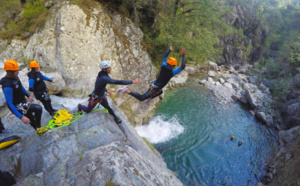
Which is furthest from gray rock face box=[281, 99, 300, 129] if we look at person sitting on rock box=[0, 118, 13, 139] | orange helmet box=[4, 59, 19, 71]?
person sitting on rock box=[0, 118, 13, 139]

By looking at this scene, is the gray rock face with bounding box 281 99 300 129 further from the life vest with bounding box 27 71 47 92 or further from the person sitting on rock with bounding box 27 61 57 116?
the life vest with bounding box 27 71 47 92

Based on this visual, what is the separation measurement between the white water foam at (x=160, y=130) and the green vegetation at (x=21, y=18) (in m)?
9.25

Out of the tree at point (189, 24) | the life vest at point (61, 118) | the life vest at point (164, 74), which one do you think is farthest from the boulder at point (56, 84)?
the tree at point (189, 24)

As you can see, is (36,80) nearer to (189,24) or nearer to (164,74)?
(164,74)

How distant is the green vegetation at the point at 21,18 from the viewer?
9047 millimetres

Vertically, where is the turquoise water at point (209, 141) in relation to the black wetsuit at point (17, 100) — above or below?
below

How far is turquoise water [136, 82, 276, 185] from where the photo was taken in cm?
797

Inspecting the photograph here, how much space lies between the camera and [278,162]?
8.40m

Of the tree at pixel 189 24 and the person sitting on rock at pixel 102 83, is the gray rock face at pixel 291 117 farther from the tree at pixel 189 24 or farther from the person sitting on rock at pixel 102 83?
the person sitting on rock at pixel 102 83

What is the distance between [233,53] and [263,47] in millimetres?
12584

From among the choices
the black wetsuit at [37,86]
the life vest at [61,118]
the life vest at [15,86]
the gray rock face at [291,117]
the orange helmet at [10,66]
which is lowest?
the gray rock face at [291,117]

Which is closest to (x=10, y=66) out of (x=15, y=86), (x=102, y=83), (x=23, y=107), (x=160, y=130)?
(x=15, y=86)

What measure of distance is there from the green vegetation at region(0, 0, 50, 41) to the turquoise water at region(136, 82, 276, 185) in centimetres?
946

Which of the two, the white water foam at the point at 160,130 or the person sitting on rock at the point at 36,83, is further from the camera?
the white water foam at the point at 160,130
